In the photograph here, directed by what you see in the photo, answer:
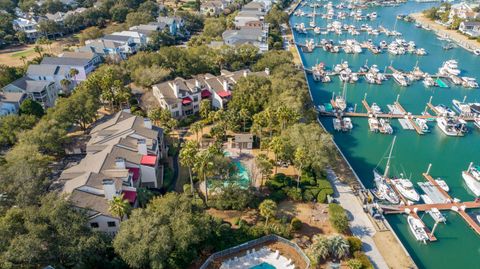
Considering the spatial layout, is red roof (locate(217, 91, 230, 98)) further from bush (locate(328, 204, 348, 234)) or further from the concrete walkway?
bush (locate(328, 204, 348, 234))

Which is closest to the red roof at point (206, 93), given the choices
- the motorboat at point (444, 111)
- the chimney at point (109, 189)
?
the chimney at point (109, 189)

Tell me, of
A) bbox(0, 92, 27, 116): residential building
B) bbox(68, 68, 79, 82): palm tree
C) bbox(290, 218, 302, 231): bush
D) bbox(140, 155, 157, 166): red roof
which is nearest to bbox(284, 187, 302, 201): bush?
bbox(290, 218, 302, 231): bush

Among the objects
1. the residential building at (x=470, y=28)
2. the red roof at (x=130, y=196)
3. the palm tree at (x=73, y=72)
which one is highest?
the palm tree at (x=73, y=72)

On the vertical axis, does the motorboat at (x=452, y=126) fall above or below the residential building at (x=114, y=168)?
below

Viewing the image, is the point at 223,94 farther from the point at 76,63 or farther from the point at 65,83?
the point at 76,63

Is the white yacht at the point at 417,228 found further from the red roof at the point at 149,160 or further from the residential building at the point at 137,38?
the residential building at the point at 137,38

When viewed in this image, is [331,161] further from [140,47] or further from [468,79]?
[140,47]
